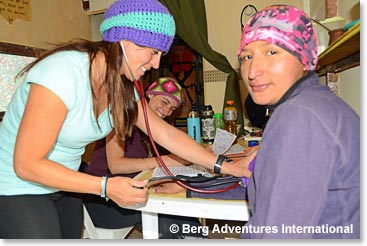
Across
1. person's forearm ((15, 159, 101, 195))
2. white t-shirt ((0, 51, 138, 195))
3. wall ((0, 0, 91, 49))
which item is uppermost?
wall ((0, 0, 91, 49))

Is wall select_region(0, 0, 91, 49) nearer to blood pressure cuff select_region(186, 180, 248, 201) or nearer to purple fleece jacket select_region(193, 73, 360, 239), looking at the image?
blood pressure cuff select_region(186, 180, 248, 201)

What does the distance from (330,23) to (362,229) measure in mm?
946

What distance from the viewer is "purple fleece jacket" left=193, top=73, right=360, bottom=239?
23.3 inches

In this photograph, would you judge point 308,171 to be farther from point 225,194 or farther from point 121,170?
point 121,170

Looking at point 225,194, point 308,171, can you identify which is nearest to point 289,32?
point 308,171

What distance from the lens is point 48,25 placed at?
2.73 m

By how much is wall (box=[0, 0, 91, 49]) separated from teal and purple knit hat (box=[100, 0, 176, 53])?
1.40 metres

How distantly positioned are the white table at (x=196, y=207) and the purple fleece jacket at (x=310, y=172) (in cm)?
21

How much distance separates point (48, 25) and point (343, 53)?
98.5 inches

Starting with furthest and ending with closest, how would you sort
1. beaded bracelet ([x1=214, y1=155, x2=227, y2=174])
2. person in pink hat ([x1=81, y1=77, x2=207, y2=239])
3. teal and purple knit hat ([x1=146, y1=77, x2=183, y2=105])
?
teal and purple knit hat ([x1=146, y1=77, x2=183, y2=105]), person in pink hat ([x1=81, y1=77, x2=207, y2=239]), beaded bracelet ([x1=214, y1=155, x2=227, y2=174])

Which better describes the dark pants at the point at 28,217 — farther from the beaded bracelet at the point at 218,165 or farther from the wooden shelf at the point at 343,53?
the wooden shelf at the point at 343,53

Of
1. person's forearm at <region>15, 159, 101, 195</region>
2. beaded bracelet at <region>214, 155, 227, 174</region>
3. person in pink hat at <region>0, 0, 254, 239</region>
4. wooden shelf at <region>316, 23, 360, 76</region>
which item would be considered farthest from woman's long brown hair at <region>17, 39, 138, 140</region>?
wooden shelf at <region>316, 23, 360, 76</region>

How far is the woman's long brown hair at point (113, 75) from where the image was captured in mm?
940

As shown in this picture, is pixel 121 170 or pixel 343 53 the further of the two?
pixel 121 170
